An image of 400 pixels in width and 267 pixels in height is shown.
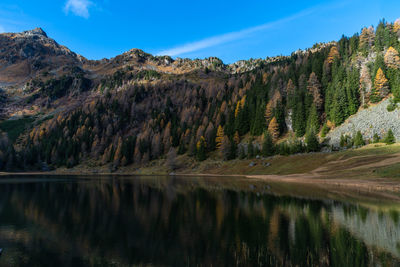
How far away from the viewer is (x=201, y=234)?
81.0 ft

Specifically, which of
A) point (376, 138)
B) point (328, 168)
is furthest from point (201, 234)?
point (376, 138)

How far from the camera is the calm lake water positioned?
18516 millimetres

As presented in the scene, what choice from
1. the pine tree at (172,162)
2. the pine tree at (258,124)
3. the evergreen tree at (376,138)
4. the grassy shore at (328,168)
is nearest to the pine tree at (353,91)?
the evergreen tree at (376,138)

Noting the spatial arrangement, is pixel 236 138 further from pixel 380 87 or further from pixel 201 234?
pixel 201 234

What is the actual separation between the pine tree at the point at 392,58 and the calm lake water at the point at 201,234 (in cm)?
10419

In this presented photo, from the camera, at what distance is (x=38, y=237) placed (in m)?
23.8

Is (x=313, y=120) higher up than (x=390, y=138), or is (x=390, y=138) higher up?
(x=313, y=120)

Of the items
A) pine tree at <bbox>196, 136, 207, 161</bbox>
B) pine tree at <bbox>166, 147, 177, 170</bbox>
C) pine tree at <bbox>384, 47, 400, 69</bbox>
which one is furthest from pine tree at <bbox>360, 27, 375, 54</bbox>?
pine tree at <bbox>166, 147, 177, 170</bbox>

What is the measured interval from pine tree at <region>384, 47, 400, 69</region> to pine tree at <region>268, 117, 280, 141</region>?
56557mm

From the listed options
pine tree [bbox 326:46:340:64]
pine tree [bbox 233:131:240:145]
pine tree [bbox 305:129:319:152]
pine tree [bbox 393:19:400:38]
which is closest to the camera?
pine tree [bbox 305:129:319:152]

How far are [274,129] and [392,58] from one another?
61941 mm

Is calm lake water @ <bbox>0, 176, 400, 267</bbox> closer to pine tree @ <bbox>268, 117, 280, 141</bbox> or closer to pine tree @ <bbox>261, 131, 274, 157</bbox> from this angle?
pine tree @ <bbox>261, 131, 274, 157</bbox>

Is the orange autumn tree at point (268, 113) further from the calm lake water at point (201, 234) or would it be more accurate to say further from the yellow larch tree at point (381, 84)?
the calm lake water at point (201, 234)

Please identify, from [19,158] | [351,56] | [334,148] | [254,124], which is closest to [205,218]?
[334,148]
